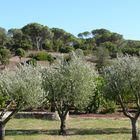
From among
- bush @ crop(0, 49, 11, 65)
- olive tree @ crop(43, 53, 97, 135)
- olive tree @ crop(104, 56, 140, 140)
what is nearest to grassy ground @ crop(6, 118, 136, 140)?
olive tree @ crop(43, 53, 97, 135)

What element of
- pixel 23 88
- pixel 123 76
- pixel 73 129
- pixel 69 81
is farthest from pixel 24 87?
pixel 73 129

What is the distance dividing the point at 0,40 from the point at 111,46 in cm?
3237

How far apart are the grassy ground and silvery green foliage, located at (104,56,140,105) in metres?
2.92

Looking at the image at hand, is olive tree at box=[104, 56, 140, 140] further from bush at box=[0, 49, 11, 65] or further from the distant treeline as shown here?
the distant treeline

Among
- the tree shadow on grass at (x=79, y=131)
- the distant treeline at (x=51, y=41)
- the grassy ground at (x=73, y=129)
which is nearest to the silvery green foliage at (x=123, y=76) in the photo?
the grassy ground at (x=73, y=129)

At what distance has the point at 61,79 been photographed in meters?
25.1

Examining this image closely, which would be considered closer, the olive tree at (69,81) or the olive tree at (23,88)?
the olive tree at (23,88)

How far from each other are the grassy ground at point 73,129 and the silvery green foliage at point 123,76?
292 centimetres

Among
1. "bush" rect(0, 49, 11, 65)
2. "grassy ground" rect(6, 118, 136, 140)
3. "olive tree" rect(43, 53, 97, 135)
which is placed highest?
"olive tree" rect(43, 53, 97, 135)

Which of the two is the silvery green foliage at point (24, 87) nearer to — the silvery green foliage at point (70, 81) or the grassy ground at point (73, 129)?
the grassy ground at point (73, 129)

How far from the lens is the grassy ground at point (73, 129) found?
2324 centimetres

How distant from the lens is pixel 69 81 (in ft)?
82.3

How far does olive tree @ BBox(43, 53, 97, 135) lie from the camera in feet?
82.2

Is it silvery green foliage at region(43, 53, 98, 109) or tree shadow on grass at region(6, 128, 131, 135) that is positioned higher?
silvery green foliage at region(43, 53, 98, 109)
